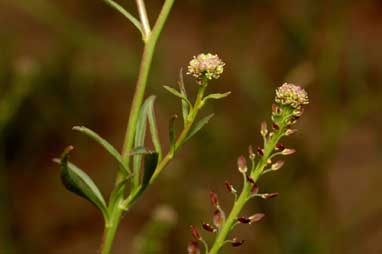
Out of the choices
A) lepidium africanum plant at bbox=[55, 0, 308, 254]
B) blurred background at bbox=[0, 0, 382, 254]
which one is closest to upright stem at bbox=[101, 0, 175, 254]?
lepidium africanum plant at bbox=[55, 0, 308, 254]

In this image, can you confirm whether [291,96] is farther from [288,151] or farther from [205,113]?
[205,113]

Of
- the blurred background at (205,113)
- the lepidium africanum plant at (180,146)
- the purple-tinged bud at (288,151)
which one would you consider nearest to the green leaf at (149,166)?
the lepidium africanum plant at (180,146)

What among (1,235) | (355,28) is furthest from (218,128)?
(355,28)

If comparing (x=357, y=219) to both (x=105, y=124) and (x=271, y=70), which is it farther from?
(x=105, y=124)

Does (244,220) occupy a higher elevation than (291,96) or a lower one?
lower

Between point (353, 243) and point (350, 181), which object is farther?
point (350, 181)

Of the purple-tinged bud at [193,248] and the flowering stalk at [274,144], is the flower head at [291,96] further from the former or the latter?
the purple-tinged bud at [193,248]

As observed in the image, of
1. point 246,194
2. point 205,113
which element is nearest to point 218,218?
point 246,194
